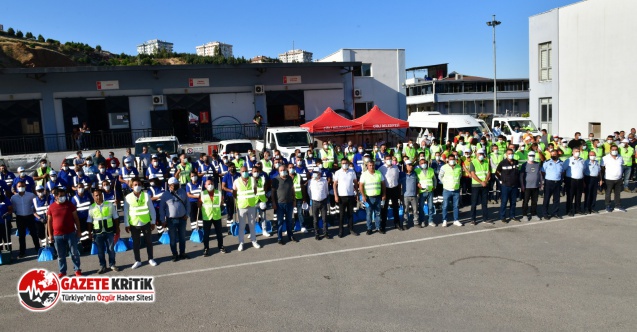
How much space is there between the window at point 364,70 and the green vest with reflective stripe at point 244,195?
2141 centimetres

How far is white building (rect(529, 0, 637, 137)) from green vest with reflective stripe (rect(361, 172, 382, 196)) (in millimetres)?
17341

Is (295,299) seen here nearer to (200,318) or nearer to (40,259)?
(200,318)

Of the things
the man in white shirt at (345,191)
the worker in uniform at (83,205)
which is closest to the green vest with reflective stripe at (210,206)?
the worker in uniform at (83,205)

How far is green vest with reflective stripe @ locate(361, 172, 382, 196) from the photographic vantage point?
36.6 feet

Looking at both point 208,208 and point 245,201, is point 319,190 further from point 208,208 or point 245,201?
point 208,208

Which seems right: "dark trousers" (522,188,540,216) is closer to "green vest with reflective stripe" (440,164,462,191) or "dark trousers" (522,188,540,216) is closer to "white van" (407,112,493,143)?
"green vest with reflective stripe" (440,164,462,191)

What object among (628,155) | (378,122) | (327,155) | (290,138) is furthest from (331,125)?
(628,155)

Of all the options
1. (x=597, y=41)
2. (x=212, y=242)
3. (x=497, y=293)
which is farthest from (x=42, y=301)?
(x=597, y=41)

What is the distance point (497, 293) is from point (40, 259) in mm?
8813

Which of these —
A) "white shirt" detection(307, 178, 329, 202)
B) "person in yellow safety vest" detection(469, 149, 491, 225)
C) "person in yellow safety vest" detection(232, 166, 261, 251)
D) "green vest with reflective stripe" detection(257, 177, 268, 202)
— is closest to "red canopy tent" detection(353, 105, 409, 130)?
"person in yellow safety vest" detection(469, 149, 491, 225)

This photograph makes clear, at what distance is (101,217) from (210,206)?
2.06 meters

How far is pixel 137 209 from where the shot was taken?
30.0 ft

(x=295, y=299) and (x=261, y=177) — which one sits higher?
(x=261, y=177)

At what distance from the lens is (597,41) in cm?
2364
